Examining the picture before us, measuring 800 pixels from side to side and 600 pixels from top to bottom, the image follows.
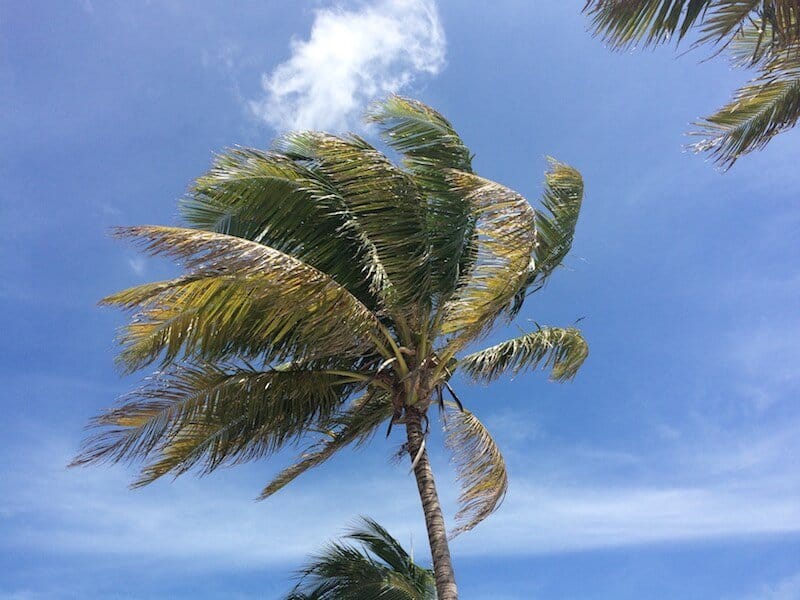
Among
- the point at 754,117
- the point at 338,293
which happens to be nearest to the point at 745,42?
the point at 754,117

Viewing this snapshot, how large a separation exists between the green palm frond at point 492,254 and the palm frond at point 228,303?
1321 mm

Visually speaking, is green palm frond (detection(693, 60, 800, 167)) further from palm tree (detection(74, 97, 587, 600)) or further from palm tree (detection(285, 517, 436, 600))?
palm tree (detection(285, 517, 436, 600))

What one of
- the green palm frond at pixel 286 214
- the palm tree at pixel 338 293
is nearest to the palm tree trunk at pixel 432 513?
the palm tree at pixel 338 293

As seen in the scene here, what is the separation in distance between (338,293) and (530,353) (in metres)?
4.18

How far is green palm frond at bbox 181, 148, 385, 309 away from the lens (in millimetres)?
10227

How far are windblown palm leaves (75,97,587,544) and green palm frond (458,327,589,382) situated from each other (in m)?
0.57

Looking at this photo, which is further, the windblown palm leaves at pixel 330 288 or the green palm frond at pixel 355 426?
the green palm frond at pixel 355 426

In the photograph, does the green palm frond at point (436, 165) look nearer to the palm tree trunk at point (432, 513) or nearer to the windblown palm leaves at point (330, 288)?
the windblown palm leaves at point (330, 288)

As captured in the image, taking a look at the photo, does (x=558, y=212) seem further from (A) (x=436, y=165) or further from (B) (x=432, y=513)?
(B) (x=432, y=513)

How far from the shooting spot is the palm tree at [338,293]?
29.7 ft

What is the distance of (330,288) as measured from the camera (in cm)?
916

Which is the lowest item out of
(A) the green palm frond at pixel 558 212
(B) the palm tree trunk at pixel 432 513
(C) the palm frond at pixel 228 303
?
(B) the palm tree trunk at pixel 432 513

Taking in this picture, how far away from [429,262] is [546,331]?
9.06ft

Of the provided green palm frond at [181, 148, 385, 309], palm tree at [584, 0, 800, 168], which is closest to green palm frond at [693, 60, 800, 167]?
palm tree at [584, 0, 800, 168]
